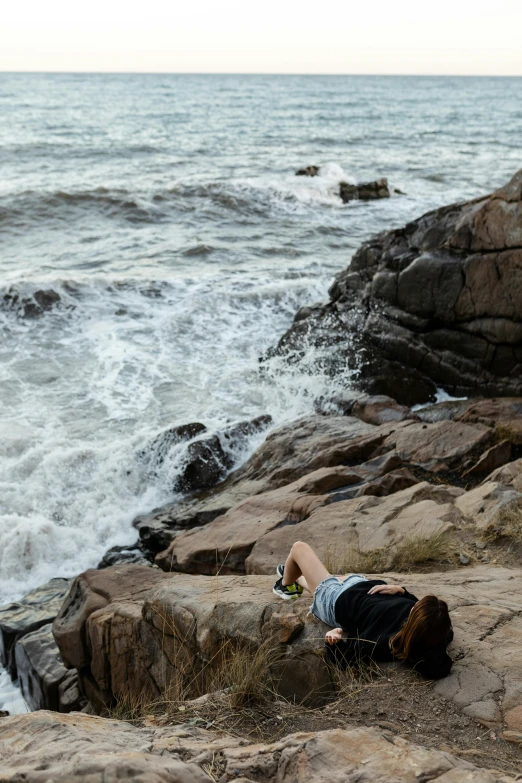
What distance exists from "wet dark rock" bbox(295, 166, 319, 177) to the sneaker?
25.9 meters

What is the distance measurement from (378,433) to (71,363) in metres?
6.37

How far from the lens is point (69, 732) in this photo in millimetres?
3145

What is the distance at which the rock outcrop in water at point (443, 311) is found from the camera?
397 inches

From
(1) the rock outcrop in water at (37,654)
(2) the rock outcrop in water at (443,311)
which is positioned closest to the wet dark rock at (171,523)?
(1) the rock outcrop in water at (37,654)

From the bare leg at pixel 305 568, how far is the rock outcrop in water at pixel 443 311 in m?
6.14

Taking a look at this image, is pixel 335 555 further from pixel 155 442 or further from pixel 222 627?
pixel 155 442

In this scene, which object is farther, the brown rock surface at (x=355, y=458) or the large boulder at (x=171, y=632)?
the brown rock surface at (x=355, y=458)

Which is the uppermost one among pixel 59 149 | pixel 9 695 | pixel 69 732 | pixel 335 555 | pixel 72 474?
pixel 59 149

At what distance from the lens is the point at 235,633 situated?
454 cm

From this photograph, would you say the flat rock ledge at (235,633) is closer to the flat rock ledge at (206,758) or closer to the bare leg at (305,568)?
the bare leg at (305,568)

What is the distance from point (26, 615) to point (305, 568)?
3455 millimetres

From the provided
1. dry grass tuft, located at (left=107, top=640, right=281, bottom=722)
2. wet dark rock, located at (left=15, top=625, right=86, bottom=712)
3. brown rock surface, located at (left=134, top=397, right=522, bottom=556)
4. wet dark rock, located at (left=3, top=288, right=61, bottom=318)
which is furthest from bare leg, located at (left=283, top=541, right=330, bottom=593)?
wet dark rock, located at (left=3, top=288, right=61, bottom=318)

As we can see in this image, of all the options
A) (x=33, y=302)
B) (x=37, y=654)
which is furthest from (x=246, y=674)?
(x=33, y=302)

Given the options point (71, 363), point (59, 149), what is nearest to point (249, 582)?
point (71, 363)
